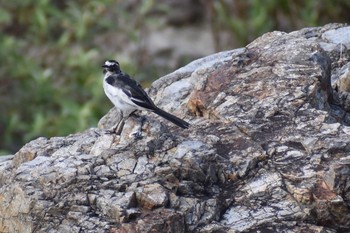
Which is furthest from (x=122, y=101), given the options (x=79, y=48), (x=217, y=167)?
(x=79, y=48)

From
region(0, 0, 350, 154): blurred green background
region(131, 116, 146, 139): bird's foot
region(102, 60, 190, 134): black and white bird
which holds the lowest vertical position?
region(131, 116, 146, 139): bird's foot

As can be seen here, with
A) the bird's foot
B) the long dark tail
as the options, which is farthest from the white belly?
the bird's foot

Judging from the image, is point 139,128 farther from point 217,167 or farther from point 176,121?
point 217,167

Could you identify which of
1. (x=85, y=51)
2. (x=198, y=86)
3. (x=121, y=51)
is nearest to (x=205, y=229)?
(x=198, y=86)

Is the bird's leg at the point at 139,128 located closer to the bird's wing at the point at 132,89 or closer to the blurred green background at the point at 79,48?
the bird's wing at the point at 132,89

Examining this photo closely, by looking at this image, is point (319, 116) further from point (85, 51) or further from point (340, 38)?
point (85, 51)

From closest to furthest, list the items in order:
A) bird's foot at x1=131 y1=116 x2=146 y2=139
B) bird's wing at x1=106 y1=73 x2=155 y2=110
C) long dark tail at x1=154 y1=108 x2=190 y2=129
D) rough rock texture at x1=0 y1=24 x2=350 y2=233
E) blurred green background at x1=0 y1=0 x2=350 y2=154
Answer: rough rock texture at x1=0 y1=24 x2=350 y2=233
bird's foot at x1=131 y1=116 x2=146 y2=139
long dark tail at x1=154 y1=108 x2=190 y2=129
bird's wing at x1=106 y1=73 x2=155 y2=110
blurred green background at x1=0 y1=0 x2=350 y2=154

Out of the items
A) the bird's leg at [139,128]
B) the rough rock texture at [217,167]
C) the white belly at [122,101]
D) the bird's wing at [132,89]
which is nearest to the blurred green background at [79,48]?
the bird's wing at [132,89]

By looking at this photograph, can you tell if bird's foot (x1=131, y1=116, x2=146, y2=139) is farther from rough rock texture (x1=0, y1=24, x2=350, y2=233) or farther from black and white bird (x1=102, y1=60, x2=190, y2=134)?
black and white bird (x1=102, y1=60, x2=190, y2=134)

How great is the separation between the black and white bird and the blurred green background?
5767 mm

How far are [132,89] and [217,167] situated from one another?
1397 millimetres

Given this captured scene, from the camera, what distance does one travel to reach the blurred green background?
16984 mm

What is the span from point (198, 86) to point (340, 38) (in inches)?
71.5

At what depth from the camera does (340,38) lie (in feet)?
34.6
